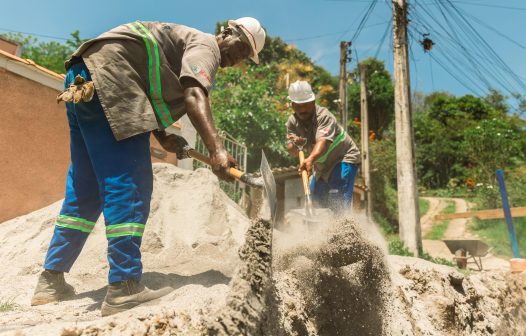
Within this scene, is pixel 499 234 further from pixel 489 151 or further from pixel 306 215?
pixel 306 215

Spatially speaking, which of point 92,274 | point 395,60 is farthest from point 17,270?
point 395,60

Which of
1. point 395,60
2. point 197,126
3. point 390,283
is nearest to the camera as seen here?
point 197,126

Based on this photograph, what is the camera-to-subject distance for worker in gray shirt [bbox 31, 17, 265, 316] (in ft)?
6.34

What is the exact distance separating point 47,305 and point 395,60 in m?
7.06

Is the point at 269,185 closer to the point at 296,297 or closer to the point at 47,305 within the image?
the point at 296,297

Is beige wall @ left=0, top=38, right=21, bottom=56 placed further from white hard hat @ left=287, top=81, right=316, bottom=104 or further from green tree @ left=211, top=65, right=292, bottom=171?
white hard hat @ left=287, top=81, right=316, bottom=104

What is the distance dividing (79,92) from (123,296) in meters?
0.97

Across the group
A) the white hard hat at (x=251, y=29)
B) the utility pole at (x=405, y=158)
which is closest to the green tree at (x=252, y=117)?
the utility pole at (x=405, y=158)

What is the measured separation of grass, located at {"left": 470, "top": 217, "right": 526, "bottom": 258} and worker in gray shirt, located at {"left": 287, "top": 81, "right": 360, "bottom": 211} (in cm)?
782

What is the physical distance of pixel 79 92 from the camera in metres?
2.02

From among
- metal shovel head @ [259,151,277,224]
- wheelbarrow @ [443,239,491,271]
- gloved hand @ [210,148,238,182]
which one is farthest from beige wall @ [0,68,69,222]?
wheelbarrow @ [443,239,491,271]

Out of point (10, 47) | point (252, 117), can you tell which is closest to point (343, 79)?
point (252, 117)

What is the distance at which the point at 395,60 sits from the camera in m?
7.67

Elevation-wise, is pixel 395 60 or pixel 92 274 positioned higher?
pixel 395 60
